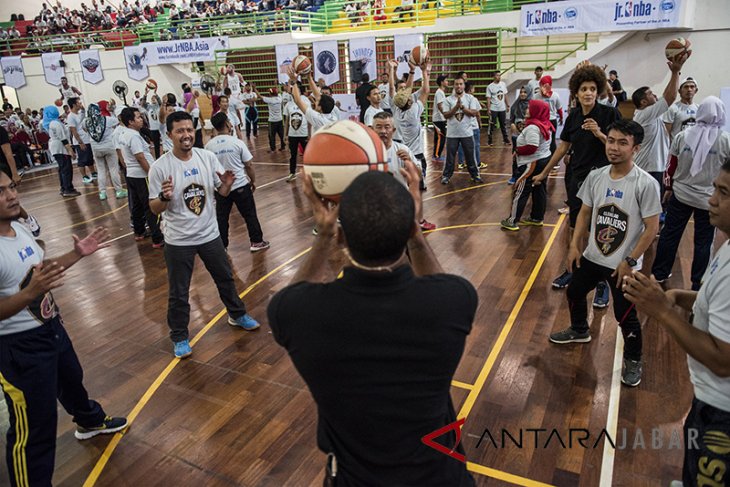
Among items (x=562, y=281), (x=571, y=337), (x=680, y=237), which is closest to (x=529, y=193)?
(x=562, y=281)

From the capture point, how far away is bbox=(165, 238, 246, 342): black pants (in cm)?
407

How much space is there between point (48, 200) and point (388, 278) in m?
11.3

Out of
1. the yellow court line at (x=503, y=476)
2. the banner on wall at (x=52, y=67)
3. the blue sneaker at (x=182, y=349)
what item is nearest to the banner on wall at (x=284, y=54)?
the banner on wall at (x=52, y=67)

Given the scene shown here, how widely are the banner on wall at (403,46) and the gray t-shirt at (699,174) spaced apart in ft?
37.6

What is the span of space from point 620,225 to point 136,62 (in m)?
21.8

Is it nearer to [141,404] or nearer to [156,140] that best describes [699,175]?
[141,404]

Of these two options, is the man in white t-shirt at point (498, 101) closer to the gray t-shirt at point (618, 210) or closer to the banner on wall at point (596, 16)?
the banner on wall at point (596, 16)

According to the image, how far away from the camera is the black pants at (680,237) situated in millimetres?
4434

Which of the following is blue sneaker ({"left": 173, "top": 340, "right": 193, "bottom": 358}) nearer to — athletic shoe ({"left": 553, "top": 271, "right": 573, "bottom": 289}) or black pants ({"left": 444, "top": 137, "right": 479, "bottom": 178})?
athletic shoe ({"left": 553, "top": 271, "right": 573, "bottom": 289})

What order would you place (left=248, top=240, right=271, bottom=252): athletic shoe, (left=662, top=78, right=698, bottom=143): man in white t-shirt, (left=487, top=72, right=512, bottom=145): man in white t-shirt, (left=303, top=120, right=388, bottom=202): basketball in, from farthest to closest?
(left=487, top=72, right=512, bottom=145): man in white t-shirt
(left=248, top=240, right=271, bottom=252): athletic shoe
(left=662, top=78, right=698, bottom=143): man in white t-shirt
(left=303, top=120, right=388, bottom=202): basketball

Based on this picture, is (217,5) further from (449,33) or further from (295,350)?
(295,350)

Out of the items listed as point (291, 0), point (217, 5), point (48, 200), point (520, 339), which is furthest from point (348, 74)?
point (520, 339)

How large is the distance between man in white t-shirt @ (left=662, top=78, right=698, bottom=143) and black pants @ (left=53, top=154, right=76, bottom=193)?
11.0 metres

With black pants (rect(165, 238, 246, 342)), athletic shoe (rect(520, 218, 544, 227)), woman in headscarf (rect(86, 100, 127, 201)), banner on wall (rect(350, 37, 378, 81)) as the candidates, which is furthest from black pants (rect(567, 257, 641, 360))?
banner on wall (rect(350, 37, 378, 81))
